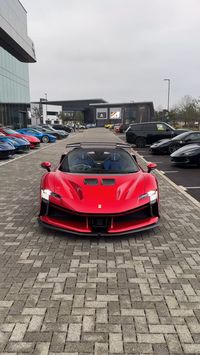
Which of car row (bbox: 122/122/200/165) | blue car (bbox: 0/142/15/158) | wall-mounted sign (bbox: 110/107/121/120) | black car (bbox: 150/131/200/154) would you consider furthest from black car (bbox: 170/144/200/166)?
wall-mounted sign (bbox: 110/107/121/120)

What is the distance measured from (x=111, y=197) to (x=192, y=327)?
7.84 ft

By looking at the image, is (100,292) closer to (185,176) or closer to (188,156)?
(185,176)

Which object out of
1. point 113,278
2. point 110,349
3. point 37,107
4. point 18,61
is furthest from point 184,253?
point 37,107

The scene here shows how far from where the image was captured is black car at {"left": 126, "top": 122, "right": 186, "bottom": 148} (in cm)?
2402

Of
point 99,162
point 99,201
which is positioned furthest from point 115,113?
point 99,201

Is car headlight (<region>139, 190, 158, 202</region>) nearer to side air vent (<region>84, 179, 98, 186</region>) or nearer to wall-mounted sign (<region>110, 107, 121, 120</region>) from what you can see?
side air vent (<region>84, 179, 98, 186</region>)

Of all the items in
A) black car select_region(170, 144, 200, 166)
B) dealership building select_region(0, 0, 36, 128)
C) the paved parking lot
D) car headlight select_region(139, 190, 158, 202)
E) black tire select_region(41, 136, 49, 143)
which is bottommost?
black tire select_region(41, 136, 49, 143)

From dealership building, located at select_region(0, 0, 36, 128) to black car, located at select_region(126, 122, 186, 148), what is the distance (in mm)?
23099

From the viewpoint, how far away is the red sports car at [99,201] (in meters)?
4.88

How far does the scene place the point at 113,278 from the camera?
3902 millimetres


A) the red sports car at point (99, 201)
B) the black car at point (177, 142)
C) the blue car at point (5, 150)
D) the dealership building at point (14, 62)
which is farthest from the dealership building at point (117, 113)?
the red sports car at point (99, 201)

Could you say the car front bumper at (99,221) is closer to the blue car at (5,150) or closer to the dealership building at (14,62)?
the blue car at (5,150)

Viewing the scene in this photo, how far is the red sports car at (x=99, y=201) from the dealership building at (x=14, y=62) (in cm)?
3839

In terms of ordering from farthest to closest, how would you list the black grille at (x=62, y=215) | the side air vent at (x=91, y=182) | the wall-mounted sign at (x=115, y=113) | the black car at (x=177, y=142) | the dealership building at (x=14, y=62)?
the wall-mounted sign at (x=115, y=113) → the dealership building at (x=14, y=62) → the black car at (x=177, y=142) → the side air vent at (x=91, y=182) → the black grille at (x=62, y=215)
